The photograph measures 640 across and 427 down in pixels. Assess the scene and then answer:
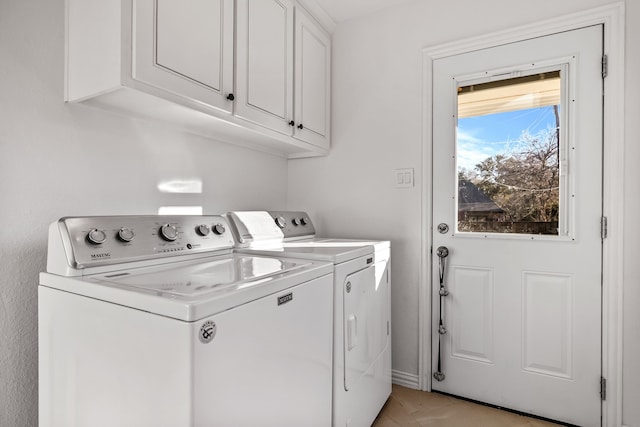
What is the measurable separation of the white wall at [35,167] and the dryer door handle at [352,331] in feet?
3.38

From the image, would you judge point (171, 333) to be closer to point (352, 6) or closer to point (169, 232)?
point (169, 232)

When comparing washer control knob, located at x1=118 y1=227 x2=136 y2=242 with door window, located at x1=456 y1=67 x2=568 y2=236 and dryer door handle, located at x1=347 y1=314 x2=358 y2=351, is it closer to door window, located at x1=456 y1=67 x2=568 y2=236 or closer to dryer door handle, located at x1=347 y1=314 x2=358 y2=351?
dryer door handle, located at x1=347 y1=314 x2=358 y2=351

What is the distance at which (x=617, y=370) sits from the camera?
1599 millimetres

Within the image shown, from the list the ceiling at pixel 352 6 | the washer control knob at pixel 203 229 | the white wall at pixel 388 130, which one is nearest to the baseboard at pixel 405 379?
the white wall at pixel 388 130

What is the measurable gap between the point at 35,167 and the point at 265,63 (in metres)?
1.06

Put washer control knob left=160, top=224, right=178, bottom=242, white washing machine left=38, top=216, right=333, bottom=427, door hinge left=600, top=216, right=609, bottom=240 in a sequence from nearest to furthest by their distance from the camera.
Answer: white washing machine left=38, top=216, right=333, bottom=427
washer control knob left=160, top=224, right=178, bottom=242
door hinge left=600, top=216, right=609, bottom=240

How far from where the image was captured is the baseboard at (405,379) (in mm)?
2051

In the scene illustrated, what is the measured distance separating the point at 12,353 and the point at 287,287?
97 cm

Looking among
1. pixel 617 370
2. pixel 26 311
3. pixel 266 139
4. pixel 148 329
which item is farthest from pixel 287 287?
pixel 617 370

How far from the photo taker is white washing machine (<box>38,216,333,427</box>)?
75 cm

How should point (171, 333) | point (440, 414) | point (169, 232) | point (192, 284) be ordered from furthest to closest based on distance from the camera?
point (440, 414) → point (169, 232) → point (192, 284) → point (171, 333)

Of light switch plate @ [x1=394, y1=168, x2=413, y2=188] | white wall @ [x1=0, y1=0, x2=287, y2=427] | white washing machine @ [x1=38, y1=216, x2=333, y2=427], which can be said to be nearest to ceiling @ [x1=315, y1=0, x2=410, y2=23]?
light switch plate @ [x1=394, y1=168, x2=413, y2=188]

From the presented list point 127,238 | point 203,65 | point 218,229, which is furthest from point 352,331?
point 203,65

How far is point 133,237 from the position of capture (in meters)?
1.15
